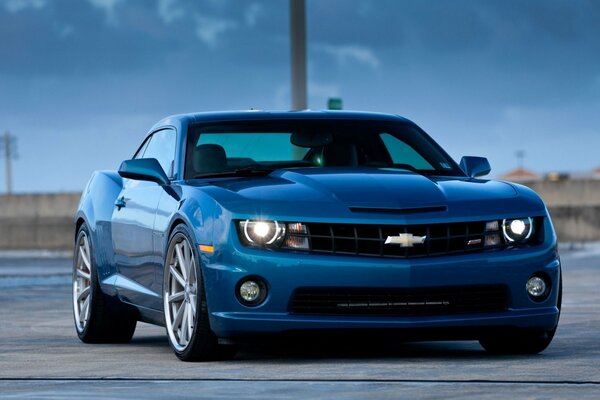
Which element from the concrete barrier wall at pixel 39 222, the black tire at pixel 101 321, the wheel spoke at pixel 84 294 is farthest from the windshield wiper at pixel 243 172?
the concrete barrier wall at pixel 39 222

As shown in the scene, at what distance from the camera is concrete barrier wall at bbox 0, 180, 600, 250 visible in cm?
3656

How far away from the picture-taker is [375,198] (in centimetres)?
915

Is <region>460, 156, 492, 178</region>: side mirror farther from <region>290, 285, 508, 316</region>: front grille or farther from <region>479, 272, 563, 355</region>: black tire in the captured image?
<region>290, 285, 508, 316</region>: front grille

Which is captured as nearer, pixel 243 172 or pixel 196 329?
pixel 196 329

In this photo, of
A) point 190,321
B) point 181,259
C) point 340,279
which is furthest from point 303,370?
point 181,259

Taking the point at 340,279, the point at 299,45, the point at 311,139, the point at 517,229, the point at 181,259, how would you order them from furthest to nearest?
the point at 299,45, the point at 311,139, the point at 181,259, the point at 517,229, the point at 340,279

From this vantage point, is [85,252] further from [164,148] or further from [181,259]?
[181,259]

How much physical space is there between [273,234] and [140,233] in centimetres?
180

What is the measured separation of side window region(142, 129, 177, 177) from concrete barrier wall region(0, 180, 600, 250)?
25459mm

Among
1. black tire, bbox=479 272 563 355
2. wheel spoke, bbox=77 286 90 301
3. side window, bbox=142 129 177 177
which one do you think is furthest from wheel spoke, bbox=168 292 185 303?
wheel spoke, bbox=77 286 90 301

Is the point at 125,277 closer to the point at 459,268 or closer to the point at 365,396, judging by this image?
the point at 459,268

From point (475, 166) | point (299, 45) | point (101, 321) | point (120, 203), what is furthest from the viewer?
point (299, 45)

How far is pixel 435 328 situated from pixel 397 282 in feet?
1.23

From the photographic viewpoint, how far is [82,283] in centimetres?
1227
